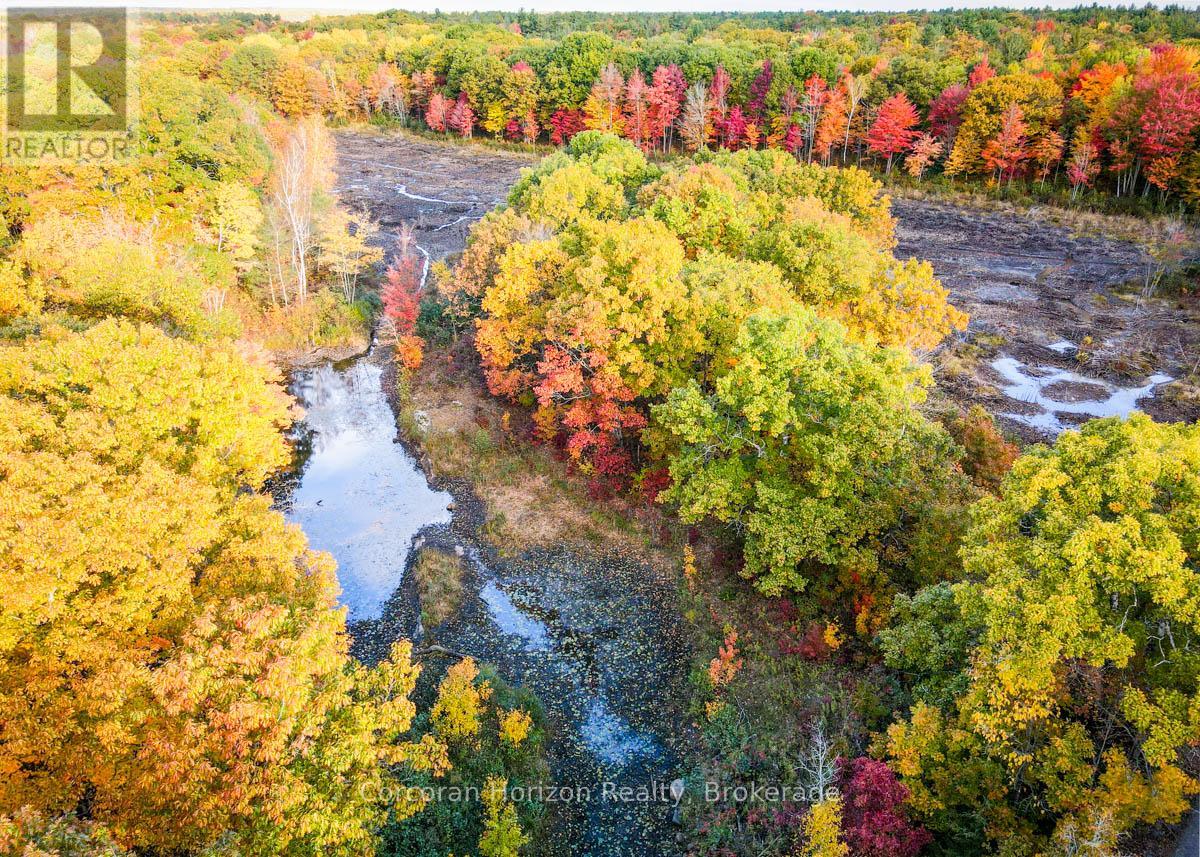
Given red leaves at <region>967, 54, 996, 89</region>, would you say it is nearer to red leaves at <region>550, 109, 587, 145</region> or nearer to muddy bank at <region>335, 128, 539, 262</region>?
red leaves at <region>550, 109, 587, 145</region>

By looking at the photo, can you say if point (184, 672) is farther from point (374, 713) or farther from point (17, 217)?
point (17, 217)

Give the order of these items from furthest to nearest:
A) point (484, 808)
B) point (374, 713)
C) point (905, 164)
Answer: point (905, 164)
point (484, 808)
point (374, 713)

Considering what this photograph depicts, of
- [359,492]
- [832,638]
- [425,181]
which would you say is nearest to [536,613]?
[832,638]

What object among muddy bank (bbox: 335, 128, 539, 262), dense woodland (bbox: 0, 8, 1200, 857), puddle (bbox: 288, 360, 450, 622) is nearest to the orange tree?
dense woodland (bbox: 0, 8, 1200, 857)

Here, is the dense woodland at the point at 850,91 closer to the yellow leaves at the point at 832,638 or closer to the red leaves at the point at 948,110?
the red leaves at the point at 948,110

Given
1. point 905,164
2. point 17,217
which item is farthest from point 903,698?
point 905,164

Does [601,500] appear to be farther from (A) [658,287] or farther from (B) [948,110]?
(B) [948,110]

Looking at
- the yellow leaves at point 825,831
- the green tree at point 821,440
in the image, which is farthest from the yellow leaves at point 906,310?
the yellow leaves at point 825,831
